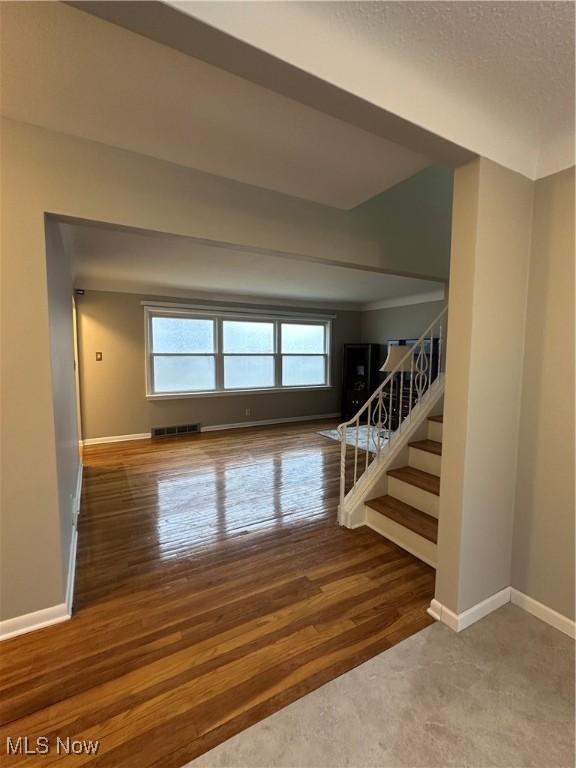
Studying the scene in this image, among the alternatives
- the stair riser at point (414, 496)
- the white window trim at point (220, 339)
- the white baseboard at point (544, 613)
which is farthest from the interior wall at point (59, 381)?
the white window trim at point (220, 339)

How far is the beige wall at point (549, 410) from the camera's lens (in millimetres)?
1661

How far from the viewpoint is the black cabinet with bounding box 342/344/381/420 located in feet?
23.5

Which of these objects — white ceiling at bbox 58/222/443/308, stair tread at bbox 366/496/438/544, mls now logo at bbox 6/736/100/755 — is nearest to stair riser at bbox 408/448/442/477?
stair tread at bbox 366/496/438/544

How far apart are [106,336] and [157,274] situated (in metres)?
1.39

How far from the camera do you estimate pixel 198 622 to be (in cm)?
181

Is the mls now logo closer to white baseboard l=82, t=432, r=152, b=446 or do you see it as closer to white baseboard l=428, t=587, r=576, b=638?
white baseboard l=428, t=587, r=576, b=638

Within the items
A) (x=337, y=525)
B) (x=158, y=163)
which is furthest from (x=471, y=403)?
(x=158, y=163)

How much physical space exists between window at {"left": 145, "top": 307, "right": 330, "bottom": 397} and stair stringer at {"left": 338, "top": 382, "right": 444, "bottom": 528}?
4047mm

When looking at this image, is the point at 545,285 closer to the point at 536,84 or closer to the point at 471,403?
the point at 471,403

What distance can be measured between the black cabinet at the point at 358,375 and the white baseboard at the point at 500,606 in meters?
5.17

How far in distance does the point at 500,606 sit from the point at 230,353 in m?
5.42

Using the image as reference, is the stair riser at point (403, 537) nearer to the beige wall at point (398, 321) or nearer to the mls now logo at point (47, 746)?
the mls now logo at point (47, 746)

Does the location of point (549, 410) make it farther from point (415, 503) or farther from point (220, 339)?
point (220, 339)

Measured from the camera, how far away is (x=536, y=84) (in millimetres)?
1343
